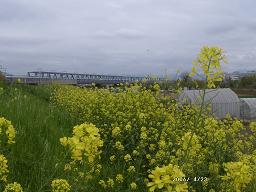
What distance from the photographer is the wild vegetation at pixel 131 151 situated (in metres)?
2.92

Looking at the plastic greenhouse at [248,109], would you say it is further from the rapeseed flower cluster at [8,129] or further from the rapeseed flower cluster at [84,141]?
the rapeseed flower cluster at [84,141]

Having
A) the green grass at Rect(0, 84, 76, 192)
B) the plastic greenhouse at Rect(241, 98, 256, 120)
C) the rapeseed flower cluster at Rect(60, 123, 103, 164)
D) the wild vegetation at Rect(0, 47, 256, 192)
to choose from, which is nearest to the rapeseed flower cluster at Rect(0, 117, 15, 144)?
the wild vegetation at Rect(0, 47, 256, 192)

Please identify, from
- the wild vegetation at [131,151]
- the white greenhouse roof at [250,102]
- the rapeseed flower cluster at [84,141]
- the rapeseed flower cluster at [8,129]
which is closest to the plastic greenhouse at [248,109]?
the white greenhouse roof at [250,102]

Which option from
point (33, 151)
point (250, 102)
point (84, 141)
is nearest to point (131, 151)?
point (33, 151)

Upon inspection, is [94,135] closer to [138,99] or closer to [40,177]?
[40,177]

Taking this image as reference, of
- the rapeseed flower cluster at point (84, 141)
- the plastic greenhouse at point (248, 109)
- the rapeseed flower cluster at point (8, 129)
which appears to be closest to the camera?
the rapeseed flower cluster at point (84, 141)

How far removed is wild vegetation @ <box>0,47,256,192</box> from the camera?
2920mm

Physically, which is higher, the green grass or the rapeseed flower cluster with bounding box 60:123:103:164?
the rapeseed flower cluster with bounding box 60:123:103:164

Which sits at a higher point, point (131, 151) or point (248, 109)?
point (131, 151)

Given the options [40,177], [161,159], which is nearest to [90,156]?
[40,177]

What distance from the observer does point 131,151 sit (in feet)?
18.4

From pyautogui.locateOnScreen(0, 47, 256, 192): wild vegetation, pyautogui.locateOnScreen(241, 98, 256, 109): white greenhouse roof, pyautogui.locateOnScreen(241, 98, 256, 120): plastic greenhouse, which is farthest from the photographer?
pyautogui.locateOnScreen(241, 98, 256, 109): white greenhouse roof

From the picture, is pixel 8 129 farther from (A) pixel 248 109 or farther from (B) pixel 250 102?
(B) pixel 250 102

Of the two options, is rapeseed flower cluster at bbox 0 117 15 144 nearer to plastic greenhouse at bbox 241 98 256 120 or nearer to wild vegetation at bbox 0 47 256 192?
wild vegetation at bbox 0 47 256 192
